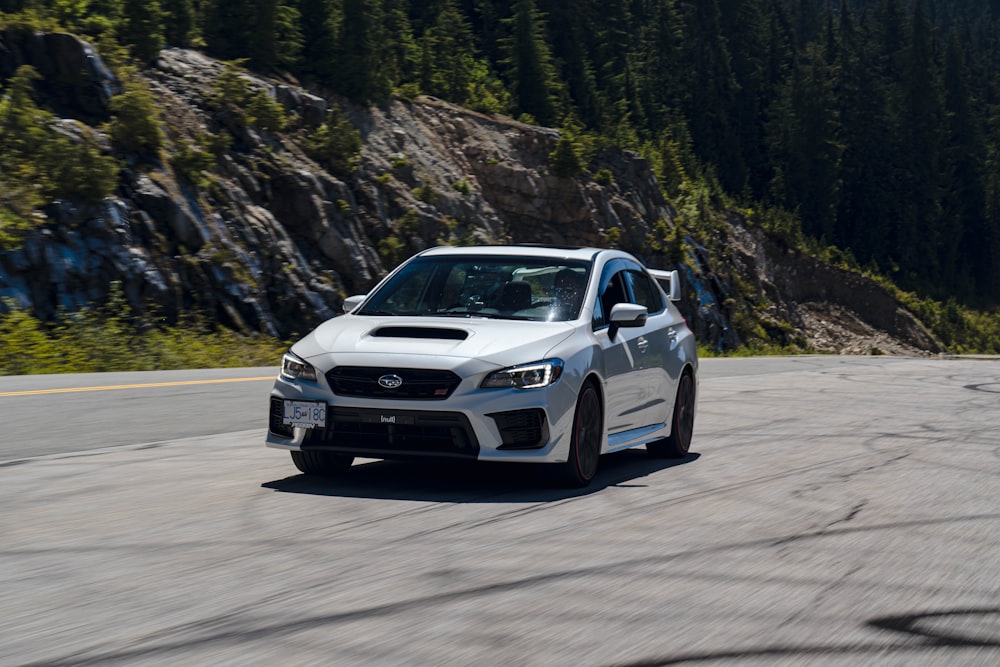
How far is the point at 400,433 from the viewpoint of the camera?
771cm

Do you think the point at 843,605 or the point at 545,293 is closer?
the point at 843,605

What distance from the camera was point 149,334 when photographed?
22.9 m

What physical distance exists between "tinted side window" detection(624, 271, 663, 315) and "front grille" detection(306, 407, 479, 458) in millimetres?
2957

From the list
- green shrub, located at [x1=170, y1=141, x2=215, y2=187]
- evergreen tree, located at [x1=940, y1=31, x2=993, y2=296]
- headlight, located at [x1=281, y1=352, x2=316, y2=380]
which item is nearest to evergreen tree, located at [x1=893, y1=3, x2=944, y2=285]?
evergreen tree, located at [x1=940, y1=31, x2=993, y2=296]

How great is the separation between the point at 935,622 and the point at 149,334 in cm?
1950

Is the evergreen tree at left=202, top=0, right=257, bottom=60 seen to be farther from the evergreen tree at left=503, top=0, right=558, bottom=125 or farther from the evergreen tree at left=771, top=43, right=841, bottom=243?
the evergreen tree at left=771, top=43, right=841, bottom=243

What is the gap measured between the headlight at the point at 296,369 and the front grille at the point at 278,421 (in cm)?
17

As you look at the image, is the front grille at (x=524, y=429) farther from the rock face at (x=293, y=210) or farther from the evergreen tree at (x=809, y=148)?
the evergreen tree at (x=809, y=148)

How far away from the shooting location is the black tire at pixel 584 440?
812 cm

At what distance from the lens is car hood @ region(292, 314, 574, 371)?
780 cm

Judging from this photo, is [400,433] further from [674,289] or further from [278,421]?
[674,289]

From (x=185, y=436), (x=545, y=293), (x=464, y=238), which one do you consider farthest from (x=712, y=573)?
(x=464, y=238)

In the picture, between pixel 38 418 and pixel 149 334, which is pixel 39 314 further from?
pixel 38 418

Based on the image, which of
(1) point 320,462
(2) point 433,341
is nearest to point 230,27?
(1) point 320,462
